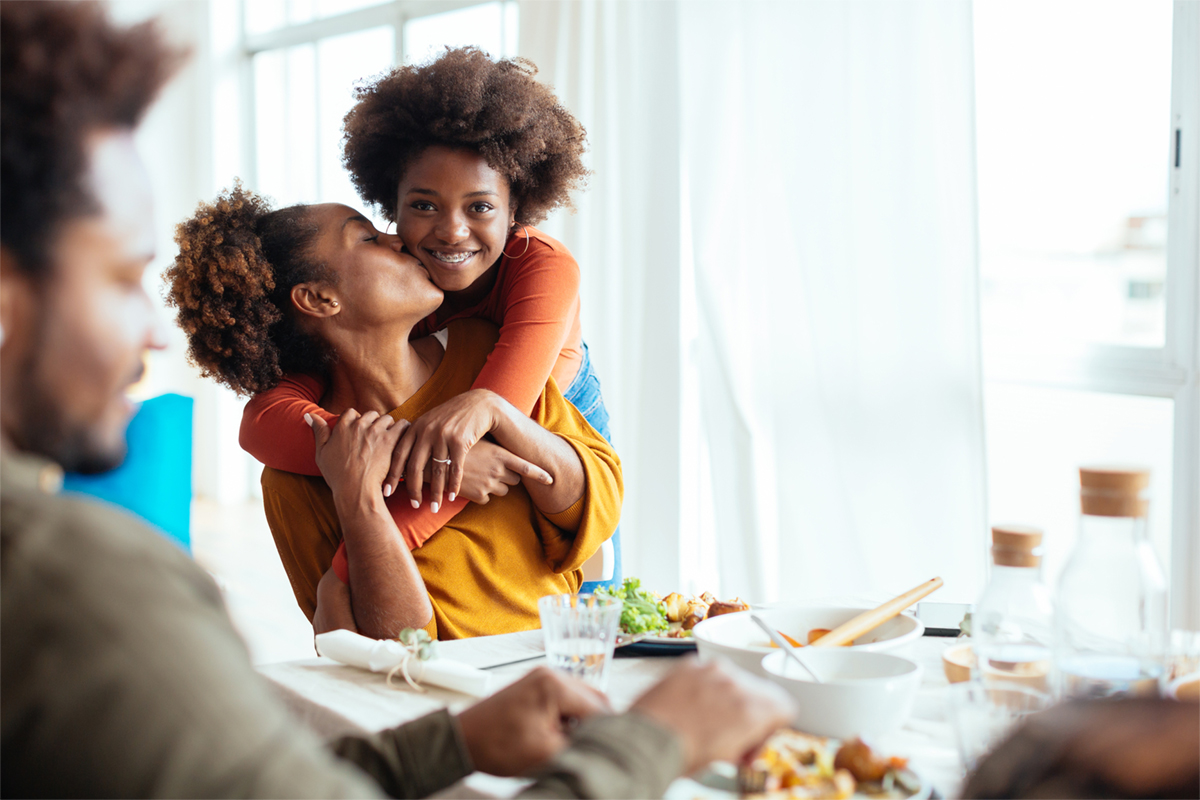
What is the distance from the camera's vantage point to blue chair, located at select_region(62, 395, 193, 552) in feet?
9.65

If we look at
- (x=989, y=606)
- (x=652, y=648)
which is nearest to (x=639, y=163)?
(x=652, y=648)

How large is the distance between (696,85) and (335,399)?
6.12 feet

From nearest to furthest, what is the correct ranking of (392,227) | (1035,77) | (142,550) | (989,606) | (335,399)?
(142,550)
(989,606)
(335,399)
(392,227)
(1035,77)

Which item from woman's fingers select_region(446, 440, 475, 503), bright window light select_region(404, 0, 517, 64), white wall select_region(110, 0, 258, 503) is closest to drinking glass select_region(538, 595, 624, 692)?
woman's fingers select_region(446, 440, 475, 503)

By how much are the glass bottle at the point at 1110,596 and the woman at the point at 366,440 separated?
36.4 inches

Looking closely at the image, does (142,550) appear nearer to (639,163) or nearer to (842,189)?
(842,189)

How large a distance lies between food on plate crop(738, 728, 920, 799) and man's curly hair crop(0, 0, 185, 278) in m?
0.65

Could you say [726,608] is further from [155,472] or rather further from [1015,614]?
[155,472]

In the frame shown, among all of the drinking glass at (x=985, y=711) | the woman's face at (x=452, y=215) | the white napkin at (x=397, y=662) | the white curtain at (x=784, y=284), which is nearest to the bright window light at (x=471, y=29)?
the white curtain at (x=784, y=284)

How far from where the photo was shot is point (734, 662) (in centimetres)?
108

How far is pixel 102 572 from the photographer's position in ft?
1.80

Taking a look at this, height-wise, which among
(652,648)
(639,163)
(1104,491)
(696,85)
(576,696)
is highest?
(696,85)

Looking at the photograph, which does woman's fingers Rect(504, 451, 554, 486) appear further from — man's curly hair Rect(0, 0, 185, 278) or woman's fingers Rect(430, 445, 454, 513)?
man's curly hair Rect(0, 0, 185, 278)

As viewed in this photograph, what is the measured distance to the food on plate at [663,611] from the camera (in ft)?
4.41
